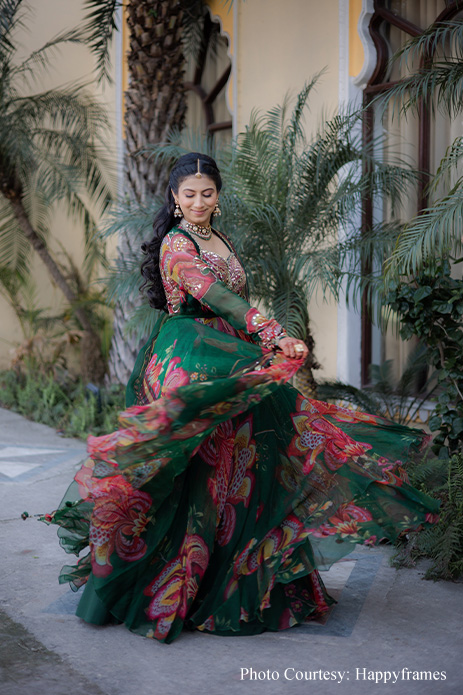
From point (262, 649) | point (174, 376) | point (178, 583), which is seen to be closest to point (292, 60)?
point (174, 376)

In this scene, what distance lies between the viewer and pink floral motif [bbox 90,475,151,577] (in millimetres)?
2814

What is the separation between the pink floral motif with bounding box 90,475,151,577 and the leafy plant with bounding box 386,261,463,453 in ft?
7.28

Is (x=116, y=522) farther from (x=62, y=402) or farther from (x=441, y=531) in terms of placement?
(x=62, y=402)

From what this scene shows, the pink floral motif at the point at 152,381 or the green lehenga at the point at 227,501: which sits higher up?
the pink floral motif at the point at 152,381

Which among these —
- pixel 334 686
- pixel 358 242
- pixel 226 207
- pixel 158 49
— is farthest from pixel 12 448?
pixel 334 686

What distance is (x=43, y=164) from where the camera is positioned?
822 cm

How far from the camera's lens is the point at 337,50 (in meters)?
6.44

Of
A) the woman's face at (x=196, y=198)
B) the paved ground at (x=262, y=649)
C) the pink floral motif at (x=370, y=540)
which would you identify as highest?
the woman's face at (x=196, y=198)

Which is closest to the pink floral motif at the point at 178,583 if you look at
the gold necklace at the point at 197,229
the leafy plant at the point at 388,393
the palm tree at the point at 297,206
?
the gold necklace at the point at 197,229

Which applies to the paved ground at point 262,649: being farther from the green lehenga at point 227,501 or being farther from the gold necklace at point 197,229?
the gold necklace at point 197,229

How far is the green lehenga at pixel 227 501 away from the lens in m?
2.83

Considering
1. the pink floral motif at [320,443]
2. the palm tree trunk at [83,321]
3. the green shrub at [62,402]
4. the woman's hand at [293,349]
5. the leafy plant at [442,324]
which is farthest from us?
the palm tree trunk at [83,321]

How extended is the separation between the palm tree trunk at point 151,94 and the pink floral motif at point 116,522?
3922 mm

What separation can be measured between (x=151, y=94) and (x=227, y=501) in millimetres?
4798
